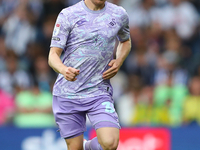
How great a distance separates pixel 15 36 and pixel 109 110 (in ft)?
20.1

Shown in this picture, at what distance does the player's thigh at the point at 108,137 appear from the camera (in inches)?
185

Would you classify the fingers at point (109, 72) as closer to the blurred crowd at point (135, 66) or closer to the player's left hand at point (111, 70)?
the player's left hand at point (111, 70)

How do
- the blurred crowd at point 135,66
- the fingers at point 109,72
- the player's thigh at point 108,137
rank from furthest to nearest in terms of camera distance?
1. the blurred crowd at point 135,66
2. the fingers at point 109,72
3. the player's thigh at point 108,137

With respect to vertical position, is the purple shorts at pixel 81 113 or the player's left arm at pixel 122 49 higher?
the player's left arm at pixel 122 49

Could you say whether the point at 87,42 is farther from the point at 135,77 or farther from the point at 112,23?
the point at 135,77

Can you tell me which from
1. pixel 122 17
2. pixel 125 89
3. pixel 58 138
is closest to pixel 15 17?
pixel 125 89

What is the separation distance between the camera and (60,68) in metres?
4.64

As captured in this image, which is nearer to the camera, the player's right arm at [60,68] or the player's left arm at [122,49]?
the player's right arm at [60,68]

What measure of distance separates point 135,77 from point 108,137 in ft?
14.8

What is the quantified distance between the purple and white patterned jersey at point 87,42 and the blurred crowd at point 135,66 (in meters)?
3.30

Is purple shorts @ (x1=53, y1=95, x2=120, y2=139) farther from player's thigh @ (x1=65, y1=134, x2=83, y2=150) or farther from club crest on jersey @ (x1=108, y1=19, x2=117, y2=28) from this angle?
club crest on jersey @ (x1=108, y1=19, x2=117, y2=28)

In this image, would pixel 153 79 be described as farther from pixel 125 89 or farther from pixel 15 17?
pixel 15 17

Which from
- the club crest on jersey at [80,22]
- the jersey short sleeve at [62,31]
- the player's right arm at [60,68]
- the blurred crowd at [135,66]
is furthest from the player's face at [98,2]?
the blurred crowd at [135,66]

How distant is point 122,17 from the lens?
5.04 metres
